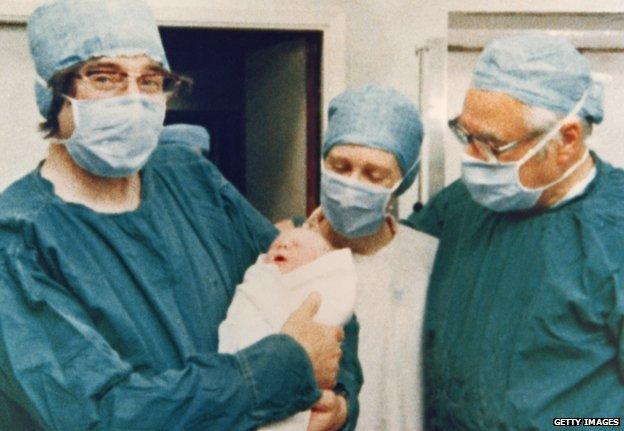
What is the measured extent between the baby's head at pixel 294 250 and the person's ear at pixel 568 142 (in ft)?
1.47

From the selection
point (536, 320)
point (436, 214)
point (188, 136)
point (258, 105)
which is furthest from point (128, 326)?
point (258, 105)

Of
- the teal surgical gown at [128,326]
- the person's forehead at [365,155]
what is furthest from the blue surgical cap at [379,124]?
the teal surgical gown at [128,326]

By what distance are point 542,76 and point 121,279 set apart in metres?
0.79

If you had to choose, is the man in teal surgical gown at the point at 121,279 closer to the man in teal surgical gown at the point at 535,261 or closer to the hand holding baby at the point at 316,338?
the hand holding baby at the point at 316,338

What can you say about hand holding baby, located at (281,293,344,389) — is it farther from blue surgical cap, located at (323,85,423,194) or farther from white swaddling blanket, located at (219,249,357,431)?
blue surgical cap, located at (323,85,423,194)

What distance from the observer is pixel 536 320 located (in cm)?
128

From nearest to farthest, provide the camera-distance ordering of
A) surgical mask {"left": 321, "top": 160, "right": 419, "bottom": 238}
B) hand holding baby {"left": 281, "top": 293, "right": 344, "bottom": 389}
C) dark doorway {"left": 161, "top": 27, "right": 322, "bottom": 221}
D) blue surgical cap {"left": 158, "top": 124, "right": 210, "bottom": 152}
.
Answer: hand holding baby {"left": 281, "top": 293, "right": 344, "bottom": 389} < surgical mask {"left": 321, "top": 160, "right": 419, "bottom": 238} < dark doorway {"left": 161, "top": 27, "right": 322, "bottom": 221} < blue surgical cap {"left": 158, "top": 124, "right": 210, "bottom": 152}

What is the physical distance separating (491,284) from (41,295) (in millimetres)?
808

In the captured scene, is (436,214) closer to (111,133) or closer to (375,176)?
(375,176)

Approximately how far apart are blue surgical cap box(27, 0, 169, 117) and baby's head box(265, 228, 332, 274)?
37 cm

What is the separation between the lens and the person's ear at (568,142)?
4.35 feet

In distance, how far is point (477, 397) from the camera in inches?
53.9

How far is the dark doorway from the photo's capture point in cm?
258

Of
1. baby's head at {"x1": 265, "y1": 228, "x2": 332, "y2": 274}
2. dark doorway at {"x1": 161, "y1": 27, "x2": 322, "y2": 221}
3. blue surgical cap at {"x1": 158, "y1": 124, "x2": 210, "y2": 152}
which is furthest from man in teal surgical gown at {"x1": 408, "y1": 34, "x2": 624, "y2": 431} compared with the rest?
blue surgical cap at {"x1": 158, "y1": 124, "x2": 210, "y2": 152}
